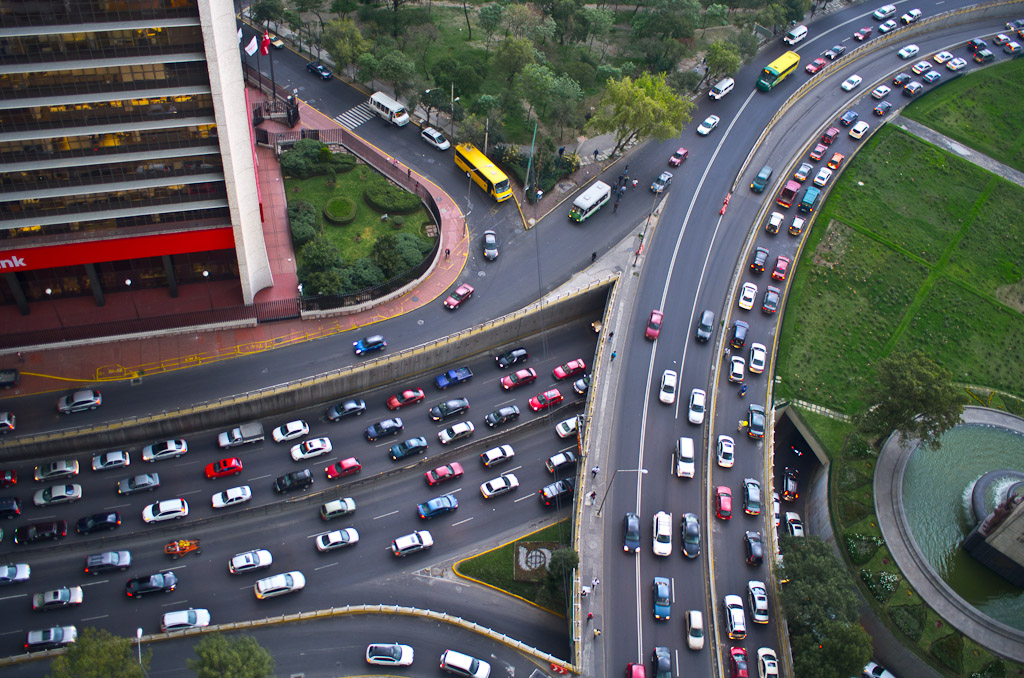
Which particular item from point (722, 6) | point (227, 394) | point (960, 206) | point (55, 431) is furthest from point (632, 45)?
point (55, 431)

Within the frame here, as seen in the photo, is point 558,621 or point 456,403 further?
point 456,403

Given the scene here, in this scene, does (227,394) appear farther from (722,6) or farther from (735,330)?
(722,6)

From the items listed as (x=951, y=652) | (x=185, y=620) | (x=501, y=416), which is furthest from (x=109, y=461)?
(x=951, y=652)

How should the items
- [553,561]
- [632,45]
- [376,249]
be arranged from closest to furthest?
[553,561] < [376,249] < [632,45]

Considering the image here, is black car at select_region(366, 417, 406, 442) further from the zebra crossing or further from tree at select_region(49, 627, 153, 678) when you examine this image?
the zebra crossing

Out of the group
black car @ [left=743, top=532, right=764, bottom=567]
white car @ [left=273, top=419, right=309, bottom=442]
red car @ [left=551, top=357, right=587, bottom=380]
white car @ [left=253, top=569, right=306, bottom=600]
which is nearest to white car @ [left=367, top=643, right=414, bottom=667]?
white car @ [left=253, top=569, right=306, bottom=600]

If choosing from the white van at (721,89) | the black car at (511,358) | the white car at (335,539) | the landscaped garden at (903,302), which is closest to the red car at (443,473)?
the white car at (335,539)
